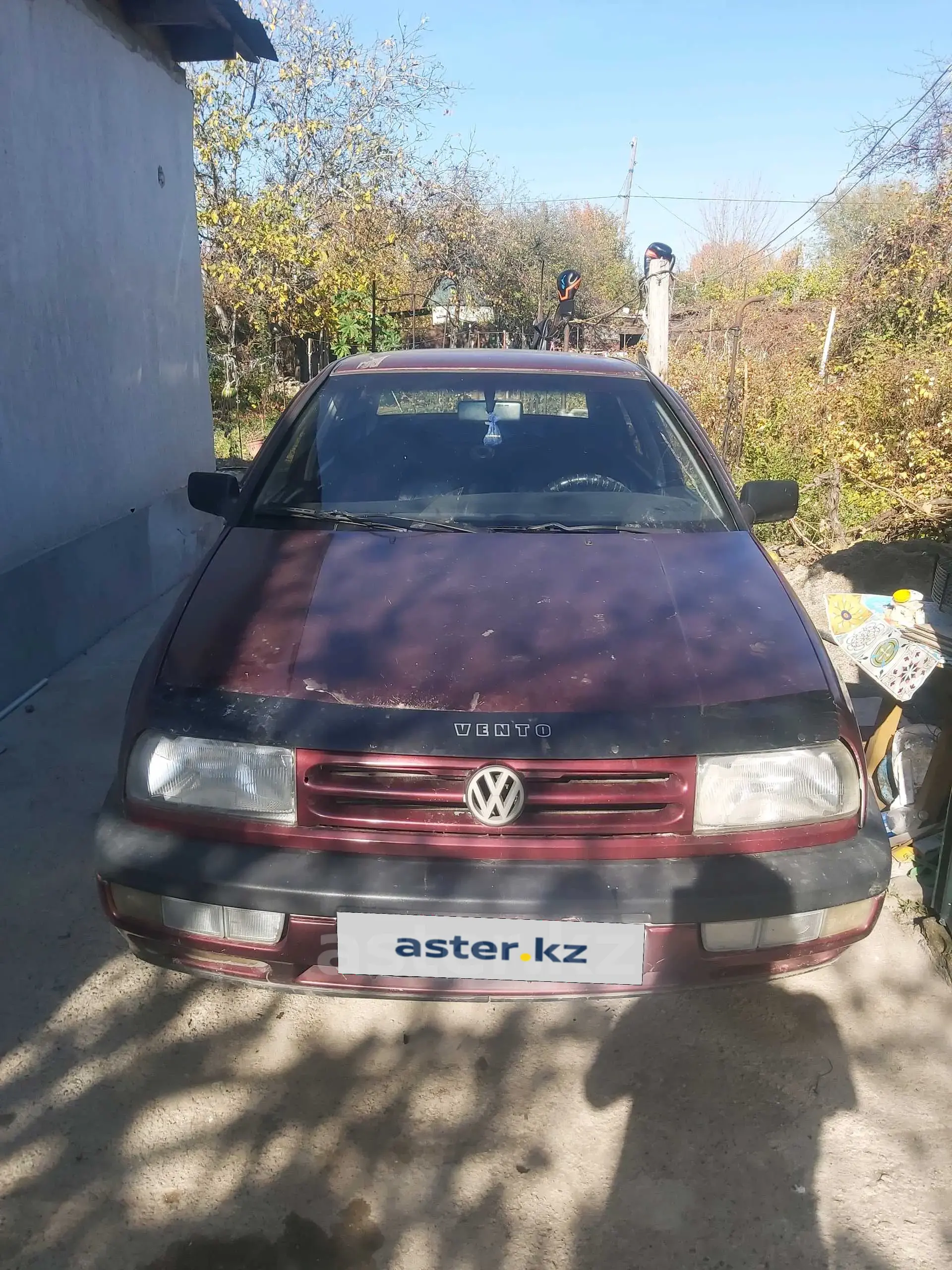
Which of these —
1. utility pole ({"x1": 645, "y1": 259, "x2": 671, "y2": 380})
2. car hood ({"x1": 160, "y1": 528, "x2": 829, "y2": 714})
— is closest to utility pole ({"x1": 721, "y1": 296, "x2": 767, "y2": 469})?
utility pole ({"x1": 645, "y1": 259, "x2": 671, "y2": 380})

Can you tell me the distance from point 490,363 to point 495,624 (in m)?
1.71

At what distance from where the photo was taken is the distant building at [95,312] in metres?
4.55

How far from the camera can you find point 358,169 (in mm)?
14453

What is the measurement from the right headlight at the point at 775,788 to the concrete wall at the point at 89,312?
347 cm

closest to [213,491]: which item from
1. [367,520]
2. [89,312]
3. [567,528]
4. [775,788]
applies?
[367,520]

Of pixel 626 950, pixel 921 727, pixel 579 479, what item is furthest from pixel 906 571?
pixel 626 950

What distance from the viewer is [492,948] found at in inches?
78.0

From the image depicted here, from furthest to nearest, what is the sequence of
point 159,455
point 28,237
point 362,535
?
point 159,455 → point 28,237 → point 362,535

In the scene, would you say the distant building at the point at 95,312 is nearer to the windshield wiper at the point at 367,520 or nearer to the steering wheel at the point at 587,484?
the windshield wiper at the point at 367,520

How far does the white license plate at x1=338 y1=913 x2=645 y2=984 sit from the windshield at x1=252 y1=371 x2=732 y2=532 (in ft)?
4.25

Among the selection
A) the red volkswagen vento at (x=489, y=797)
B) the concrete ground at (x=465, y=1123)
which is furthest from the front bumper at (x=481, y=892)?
the concrete ground at (x=465, y=1123)

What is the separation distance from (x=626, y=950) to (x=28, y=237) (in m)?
4.50

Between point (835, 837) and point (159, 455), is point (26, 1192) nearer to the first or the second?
point (835, 837)

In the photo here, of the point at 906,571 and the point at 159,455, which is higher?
the point at 159,455
